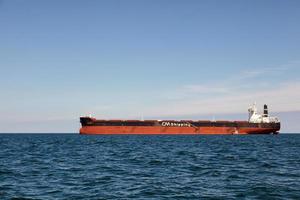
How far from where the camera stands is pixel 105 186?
18469mm

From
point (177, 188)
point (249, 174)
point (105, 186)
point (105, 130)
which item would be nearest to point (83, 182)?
point (105, 186)

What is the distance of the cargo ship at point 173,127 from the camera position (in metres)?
106

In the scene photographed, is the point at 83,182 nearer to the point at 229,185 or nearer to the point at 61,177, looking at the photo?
the point at 61,177

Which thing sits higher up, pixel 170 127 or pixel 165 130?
pixel 170 127

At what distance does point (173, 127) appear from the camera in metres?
110

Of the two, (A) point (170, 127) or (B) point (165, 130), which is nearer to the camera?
(B) point (165, 130)

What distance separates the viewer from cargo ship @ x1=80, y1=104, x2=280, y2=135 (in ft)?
346

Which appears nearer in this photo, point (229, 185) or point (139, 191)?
point (139, 191)

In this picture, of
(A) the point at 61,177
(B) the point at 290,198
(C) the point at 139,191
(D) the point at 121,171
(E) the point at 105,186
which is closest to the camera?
(B) the point at 290,198

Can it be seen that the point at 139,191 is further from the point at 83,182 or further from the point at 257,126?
the point at 257,126

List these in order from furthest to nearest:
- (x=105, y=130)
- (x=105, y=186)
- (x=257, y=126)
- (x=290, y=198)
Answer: (x=257, y=126)
(x=105, y=130)
(x=105, y=186)
(x=290, y=198)

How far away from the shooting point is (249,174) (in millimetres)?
22547

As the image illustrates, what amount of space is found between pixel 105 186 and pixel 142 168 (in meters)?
7.23

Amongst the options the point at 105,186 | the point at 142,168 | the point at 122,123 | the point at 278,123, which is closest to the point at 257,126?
the point at 278,123
